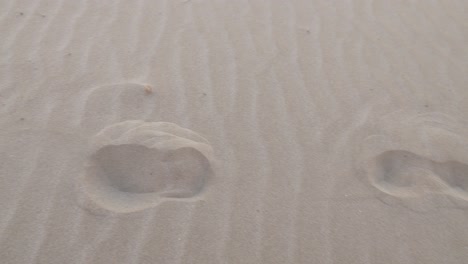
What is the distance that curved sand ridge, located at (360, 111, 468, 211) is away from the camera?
6.80 feet

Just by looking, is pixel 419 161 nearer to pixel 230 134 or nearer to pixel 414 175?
pixel 414 175

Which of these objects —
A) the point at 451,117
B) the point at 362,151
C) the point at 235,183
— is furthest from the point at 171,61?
the point at 451,117

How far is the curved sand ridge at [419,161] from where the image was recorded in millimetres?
2072

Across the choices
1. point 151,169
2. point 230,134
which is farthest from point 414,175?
point 151,169

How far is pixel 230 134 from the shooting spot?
224 centimetres

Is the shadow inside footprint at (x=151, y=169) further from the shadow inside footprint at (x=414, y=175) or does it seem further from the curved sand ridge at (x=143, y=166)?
the shadow inside footprint at (x=414, y=175)

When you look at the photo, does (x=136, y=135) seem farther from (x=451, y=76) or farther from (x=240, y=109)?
(x=451, y=76)

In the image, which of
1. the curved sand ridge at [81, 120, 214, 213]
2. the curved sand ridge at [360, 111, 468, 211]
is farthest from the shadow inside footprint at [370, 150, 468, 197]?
the curved sand ridge at [81, 120, 214, 213]

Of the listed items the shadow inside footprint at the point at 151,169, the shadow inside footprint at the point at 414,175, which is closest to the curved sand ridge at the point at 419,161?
the shadow inside footprint at the point at 414,175

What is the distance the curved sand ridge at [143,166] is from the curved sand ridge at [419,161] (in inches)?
30.4

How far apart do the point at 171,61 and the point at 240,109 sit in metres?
0.51

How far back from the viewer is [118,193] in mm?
1972

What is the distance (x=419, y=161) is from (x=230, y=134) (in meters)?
0.88

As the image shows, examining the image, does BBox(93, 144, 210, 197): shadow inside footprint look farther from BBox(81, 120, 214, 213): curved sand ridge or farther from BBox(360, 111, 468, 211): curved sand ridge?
BBox(360, 111, 468, 211): curved sand ridge
